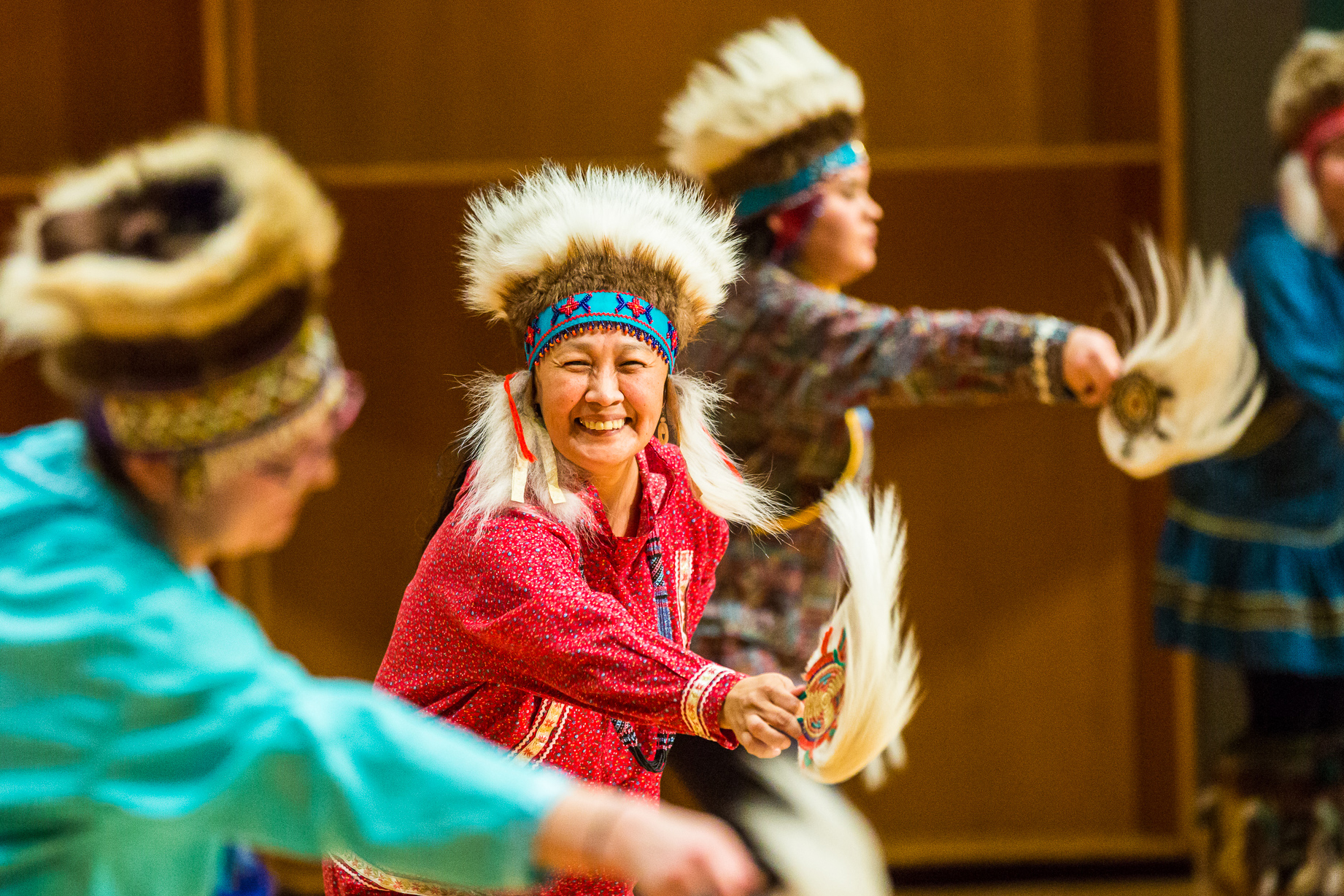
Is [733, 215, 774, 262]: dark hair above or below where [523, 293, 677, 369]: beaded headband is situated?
above

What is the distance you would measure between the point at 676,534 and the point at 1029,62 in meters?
2.21

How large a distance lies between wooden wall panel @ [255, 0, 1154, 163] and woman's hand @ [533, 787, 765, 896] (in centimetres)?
283

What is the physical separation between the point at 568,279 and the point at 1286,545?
5.28 feet

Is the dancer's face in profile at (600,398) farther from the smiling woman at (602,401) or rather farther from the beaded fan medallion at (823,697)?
the beaded fan medallion at (823,697)

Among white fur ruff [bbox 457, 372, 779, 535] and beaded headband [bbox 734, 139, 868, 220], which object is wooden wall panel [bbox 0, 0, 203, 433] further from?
white fur ruff [bbox 457, 372, 779, 535]

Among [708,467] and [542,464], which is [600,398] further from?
[708,467]

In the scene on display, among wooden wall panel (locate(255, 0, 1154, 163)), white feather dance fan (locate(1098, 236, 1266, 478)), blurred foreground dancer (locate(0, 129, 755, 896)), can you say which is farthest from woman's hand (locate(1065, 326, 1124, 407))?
wooden wall panel (locate(255, 0, 1154, 163))

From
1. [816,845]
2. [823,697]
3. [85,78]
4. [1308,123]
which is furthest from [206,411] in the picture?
[85,78]

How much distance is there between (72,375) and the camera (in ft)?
3.66

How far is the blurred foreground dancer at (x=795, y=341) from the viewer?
2297 mm

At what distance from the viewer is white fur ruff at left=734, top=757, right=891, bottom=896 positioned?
1.18m

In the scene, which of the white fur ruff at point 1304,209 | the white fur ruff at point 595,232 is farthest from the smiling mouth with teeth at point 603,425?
the white fur ruff at point 1304,209

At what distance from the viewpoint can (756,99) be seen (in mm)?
2629

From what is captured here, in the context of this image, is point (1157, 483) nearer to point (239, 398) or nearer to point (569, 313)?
point (569, 313)
